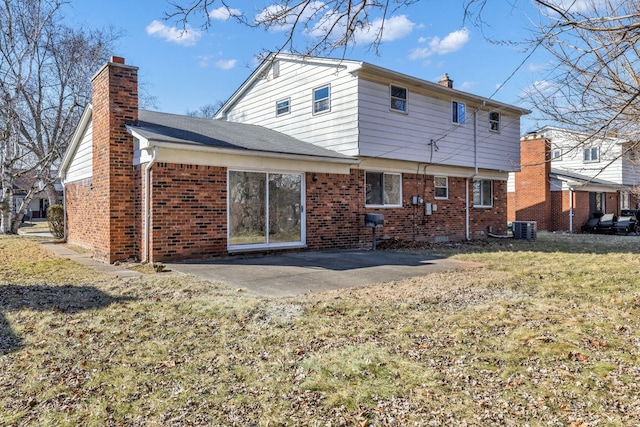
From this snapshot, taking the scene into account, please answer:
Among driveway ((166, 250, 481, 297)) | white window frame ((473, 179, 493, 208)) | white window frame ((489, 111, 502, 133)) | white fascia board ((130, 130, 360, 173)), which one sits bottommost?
driveway ((166, 250, 481, 297))

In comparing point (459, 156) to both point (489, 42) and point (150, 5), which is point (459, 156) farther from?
point (150, 5)

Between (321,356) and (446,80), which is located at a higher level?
(446,80)

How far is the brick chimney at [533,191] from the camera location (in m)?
22.8

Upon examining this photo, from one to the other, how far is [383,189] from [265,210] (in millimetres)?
4527

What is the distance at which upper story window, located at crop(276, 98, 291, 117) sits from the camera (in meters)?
15.0

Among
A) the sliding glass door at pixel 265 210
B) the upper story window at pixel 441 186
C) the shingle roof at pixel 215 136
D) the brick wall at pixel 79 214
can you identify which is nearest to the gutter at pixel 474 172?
the upper story window at pixel 441 186

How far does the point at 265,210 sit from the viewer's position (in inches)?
427

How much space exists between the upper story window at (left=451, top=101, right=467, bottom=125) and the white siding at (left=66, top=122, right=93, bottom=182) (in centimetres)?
1154

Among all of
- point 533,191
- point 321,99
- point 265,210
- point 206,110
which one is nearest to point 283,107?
point 321,99

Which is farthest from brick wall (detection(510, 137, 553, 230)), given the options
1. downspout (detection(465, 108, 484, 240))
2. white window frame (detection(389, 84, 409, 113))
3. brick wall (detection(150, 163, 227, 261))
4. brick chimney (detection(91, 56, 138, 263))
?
brick chimney (detection(91, 56, 138, 263))

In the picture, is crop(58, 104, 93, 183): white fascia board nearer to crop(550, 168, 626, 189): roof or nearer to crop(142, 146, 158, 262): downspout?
crop(142, 146, 158, 262): downspout

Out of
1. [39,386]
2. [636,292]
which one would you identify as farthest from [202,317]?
[636,292]

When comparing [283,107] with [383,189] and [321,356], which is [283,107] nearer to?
[383,189]

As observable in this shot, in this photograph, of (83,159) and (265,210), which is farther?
(83,159)
